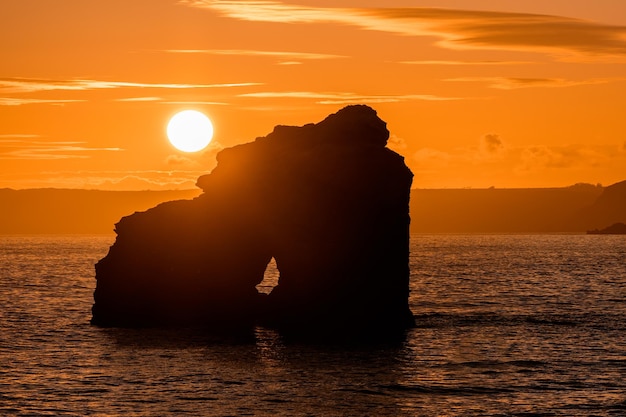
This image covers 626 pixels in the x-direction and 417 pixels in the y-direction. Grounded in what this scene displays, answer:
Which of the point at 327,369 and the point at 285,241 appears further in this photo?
the point at 285,241

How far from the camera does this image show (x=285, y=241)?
234 ft

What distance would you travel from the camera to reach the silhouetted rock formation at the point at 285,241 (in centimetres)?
6938

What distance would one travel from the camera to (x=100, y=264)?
72250mm

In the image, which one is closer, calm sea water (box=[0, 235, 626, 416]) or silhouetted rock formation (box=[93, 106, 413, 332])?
calm sea water (box=[0, 235, 626, 416])

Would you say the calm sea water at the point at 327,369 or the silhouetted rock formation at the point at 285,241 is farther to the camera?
the silhouetted rock formation at the point at 285,241

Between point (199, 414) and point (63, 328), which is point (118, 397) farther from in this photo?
point (63, 328)

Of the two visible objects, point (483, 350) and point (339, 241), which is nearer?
point (483, 350)

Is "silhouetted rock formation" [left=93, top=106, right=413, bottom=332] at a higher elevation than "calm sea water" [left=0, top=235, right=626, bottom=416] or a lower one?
higher

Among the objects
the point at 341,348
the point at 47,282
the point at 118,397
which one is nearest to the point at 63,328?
the point at 341,348

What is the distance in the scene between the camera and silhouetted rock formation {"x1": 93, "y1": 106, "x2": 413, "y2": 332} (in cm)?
6938

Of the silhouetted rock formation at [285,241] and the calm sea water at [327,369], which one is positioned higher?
the silhouetted rock formation at [285,241]

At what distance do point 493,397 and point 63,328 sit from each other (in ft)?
121

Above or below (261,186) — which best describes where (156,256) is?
below

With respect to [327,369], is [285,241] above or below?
above
